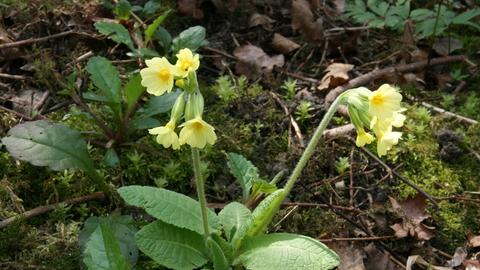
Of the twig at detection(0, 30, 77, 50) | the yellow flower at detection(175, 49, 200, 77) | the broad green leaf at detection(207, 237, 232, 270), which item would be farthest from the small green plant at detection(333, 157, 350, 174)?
the twig at detection(0, 30, 77, 50)

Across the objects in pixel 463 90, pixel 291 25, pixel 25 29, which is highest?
pixel 25 29

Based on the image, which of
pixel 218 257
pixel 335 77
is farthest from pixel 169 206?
pixel 335 77

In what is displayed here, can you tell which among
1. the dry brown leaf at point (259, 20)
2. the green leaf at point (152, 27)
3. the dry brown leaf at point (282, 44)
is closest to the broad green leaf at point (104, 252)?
the green leaf at point (152, 27)

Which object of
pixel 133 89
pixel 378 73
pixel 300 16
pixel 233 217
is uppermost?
pixel 133 89

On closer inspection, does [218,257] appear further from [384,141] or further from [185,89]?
[384,141]

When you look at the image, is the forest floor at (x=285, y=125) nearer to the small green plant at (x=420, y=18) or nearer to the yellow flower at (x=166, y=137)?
the small green plant at (x=420, y=18)

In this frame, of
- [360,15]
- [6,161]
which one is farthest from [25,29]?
[360,15]

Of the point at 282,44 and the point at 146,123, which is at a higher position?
the point at 146,123

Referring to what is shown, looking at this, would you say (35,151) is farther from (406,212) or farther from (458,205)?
(458,205)
